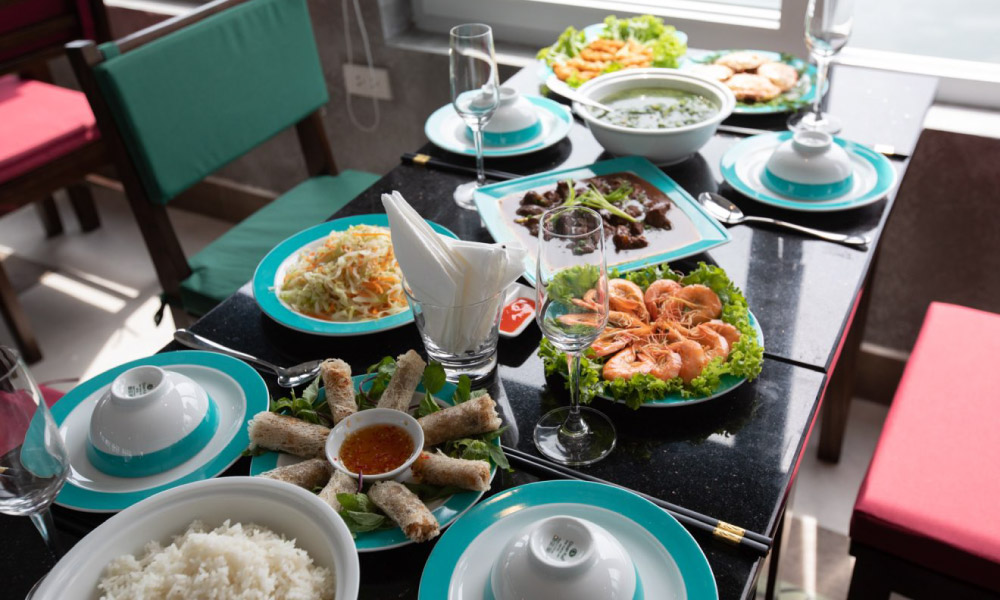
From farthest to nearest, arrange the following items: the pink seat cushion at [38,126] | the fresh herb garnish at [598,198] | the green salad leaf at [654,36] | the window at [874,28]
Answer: the pink seat cushion at [38,126], the window at [874,28], the green salad leaf at [654,36], the fresh herb garnish at [598,198]

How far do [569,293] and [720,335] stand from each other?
284 millimetres

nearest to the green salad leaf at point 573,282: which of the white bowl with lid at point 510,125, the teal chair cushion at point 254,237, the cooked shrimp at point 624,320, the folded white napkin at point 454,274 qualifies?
the folded white napkin at point 454,274

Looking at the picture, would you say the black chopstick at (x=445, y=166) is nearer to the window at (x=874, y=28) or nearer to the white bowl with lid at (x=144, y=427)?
the white bowl with lid at (x=144, y=427)

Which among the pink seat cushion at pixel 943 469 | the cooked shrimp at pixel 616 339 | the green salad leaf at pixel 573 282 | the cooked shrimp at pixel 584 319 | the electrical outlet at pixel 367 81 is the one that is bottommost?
the pink seat cushion at pixel 943 469

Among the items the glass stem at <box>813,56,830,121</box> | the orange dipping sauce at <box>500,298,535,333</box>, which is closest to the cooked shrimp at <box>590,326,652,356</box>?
the orange dipping sauce at <box>500,298,535,333</box>

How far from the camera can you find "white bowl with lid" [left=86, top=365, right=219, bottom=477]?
94cm

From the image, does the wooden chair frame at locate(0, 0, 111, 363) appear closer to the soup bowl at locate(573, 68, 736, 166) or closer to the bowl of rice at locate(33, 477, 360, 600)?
the soup bowl at locate(573, 68, 736, 166)

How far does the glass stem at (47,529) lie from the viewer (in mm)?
845

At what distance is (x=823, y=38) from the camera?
156 cm

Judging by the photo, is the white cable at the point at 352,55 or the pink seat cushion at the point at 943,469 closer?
the pink seat cushion at the point at 943,469

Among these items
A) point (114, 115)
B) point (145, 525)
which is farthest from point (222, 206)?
point (145, 525)

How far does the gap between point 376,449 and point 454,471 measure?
103 mm

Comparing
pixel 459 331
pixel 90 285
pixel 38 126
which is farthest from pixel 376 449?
pixel 90 285

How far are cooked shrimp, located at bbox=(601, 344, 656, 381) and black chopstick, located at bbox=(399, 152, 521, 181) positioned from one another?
0.61m
